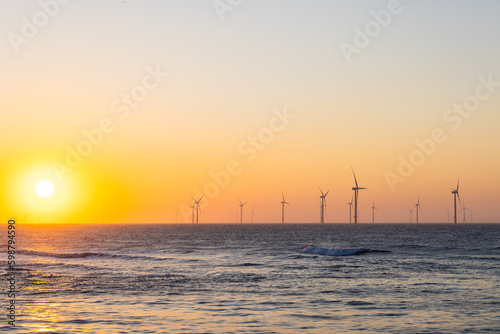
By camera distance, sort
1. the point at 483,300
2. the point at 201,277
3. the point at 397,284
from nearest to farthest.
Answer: the point at 483,300
the point at 397,284
the point at 201,277

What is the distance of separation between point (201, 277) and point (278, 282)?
8609 mm

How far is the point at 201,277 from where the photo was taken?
58750 millimetres

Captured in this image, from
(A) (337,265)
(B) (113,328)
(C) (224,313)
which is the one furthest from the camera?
(A) (337,265)

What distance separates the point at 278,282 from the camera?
5419cm

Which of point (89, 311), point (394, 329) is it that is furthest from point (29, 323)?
point (394, 329)

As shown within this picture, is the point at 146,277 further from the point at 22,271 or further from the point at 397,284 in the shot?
the point at 397,284

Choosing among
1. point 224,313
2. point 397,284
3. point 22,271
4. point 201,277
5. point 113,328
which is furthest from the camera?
Answer: point 22,271

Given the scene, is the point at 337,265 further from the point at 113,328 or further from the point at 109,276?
the point at 113,328

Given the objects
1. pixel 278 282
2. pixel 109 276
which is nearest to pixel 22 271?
pixel 109 276

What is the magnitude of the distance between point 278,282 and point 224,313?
18.4 m

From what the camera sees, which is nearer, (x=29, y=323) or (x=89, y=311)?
(x=29, y=323)

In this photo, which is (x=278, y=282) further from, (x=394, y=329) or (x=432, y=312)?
(x=394, y=329)

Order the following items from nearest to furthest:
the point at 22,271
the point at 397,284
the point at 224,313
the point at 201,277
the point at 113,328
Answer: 1. the point at 113,328
2. the point at 224,313
3. the point at 397,284
4. the point at 201,277
5. the point at 22,271

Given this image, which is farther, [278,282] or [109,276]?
[109,276]
